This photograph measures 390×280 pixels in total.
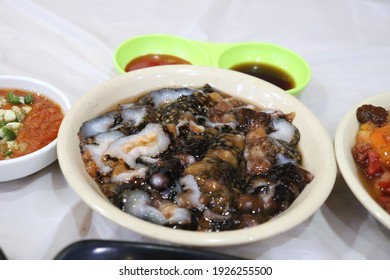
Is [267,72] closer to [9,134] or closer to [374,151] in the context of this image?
[374,151]

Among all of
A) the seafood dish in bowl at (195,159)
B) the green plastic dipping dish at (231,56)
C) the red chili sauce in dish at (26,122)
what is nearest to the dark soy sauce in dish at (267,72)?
the green plastic dipping dish at (231,56)

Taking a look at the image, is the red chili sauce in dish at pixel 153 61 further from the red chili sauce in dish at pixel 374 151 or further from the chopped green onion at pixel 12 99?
the red chili sauce in dish at pixel 374 151

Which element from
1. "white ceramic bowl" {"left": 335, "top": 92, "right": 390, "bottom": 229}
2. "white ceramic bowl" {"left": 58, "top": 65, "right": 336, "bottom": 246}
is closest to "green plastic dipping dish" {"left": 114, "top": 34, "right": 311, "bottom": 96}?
"white ceramic bowl" {"left": 58, "top": 65, "right": 336, "bottom": 246}

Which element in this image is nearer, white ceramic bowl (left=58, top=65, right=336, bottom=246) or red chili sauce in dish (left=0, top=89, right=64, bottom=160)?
white ceramic bowl (left=58, top=65, right=336, bottom=246)

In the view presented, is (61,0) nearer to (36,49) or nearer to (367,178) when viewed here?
(36,49)

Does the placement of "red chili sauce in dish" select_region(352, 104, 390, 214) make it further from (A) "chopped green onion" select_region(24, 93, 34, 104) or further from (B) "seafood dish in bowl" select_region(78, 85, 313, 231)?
(A) "chopped green onion" select_region(24, 93, 34, 104)

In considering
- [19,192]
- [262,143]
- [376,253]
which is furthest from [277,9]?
[19,192]
